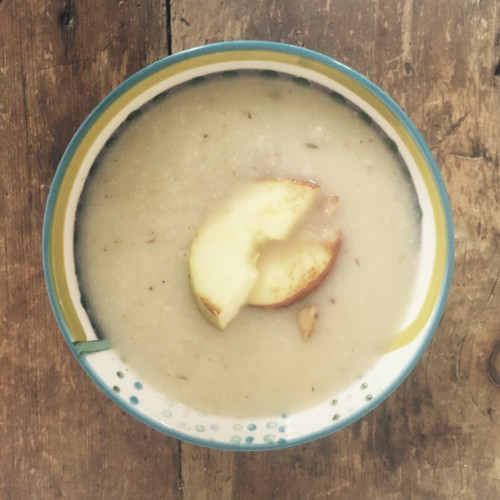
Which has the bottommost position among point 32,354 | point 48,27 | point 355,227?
point 32,354

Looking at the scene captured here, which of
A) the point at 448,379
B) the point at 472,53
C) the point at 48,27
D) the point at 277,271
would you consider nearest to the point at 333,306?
the point at 277,271

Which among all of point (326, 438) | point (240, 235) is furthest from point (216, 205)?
point (326, 438)

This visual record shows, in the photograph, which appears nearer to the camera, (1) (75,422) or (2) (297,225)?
(2) (297,225)

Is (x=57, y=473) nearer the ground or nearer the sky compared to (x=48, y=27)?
nearer the ground

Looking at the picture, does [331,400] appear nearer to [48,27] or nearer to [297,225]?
[297,225]

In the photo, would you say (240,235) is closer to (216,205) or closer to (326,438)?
(216,205)
